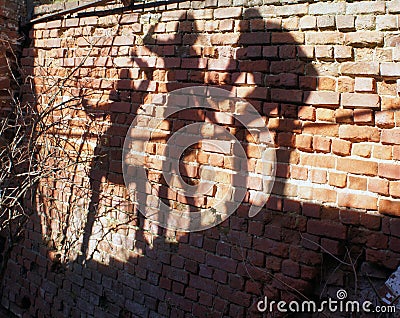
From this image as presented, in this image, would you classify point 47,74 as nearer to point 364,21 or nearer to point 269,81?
point 269,81

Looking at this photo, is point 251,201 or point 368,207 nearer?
point 368,207

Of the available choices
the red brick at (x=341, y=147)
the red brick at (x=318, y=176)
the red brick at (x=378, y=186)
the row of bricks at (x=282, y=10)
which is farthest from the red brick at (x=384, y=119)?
the row of bricks at (x=282, y=10)

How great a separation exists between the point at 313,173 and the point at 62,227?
2279mm

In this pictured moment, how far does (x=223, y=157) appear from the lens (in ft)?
8.84

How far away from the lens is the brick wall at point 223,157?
7.38 ft

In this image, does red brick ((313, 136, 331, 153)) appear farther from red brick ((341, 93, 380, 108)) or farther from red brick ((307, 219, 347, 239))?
red brick ((307, 219, 347, 239))

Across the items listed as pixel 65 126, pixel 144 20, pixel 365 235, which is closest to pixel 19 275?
pixel 65 126

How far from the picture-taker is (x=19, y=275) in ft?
12.5

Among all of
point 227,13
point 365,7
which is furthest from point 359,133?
point 227,13

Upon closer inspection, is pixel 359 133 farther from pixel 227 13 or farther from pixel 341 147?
pixel 227 13

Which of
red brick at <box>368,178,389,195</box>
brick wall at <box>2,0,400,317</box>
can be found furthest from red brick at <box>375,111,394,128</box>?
red brick at <box>368,178,389,195</box>

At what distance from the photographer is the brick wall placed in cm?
225

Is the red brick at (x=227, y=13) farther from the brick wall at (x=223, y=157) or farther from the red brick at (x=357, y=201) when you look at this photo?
the red brick at (x=357, y=201)

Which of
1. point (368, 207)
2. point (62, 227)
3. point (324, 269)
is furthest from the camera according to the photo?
point (62, 227)
